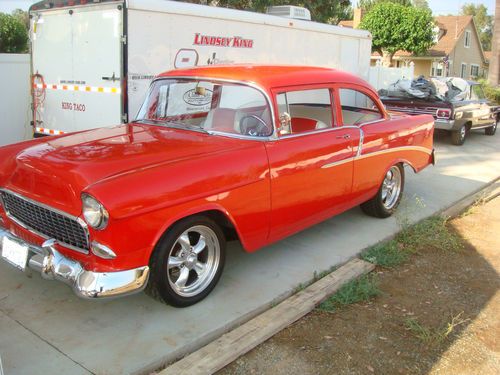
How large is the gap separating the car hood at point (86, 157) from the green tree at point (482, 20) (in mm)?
91665

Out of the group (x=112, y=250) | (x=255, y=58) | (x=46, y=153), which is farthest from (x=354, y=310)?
(x=255, y=58)

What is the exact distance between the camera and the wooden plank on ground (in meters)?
2.88

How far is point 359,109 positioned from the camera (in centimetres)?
557

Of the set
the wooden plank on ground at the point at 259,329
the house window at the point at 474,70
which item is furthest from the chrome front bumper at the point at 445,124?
the house window at the point at 474,70

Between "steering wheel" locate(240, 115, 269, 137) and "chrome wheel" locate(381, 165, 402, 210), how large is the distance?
2211mm

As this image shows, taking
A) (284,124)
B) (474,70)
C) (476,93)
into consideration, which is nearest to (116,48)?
(284,124)

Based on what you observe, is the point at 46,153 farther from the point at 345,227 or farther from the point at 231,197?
the point at 345,227

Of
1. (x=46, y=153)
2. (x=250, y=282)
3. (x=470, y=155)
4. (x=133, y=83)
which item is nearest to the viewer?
(x=46, y=153)

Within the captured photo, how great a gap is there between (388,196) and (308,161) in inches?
79.6

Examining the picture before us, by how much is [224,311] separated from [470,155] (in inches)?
332

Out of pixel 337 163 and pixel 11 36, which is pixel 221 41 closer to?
pixel 337 163

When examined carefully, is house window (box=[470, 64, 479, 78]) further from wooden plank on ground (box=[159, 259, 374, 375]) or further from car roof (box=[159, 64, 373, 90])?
wooden plank on ground (box=[159, 259, 374, 375])

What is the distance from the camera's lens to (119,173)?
308 cm

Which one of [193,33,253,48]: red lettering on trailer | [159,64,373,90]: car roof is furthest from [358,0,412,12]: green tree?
[159,64,373,90]: car roof
